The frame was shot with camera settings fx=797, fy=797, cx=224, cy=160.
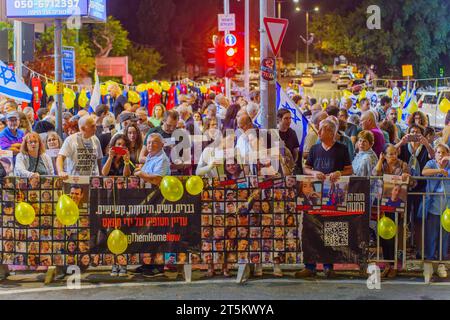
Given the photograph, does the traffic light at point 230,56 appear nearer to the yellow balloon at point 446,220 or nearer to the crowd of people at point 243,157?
the crowd of people at point 243,157

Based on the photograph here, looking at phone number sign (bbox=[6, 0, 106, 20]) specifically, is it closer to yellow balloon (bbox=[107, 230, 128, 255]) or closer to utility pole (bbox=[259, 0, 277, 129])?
utility pole (bbox=[259, 0, 277, 129])

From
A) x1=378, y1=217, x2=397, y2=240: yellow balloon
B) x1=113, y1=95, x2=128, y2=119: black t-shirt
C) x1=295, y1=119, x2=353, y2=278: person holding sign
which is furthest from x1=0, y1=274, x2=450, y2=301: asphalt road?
x1=113, y1=95, x2=128, y2=119: black t-shirt

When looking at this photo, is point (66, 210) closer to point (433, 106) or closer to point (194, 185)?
point (194, 185)

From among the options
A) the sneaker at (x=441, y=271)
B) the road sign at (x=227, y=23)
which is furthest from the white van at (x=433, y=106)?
the sneaker at (x=441, y=271)

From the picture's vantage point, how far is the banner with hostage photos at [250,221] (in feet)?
29.6

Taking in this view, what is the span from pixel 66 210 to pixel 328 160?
305cm

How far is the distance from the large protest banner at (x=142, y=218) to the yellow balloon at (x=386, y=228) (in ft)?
6.74

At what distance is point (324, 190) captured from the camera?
8.98 m

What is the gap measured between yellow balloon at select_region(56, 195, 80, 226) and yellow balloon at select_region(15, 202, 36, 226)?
0.30m

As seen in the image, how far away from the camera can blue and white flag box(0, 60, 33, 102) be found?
42.9 ft

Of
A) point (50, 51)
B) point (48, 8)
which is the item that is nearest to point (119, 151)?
point (48, 8)
